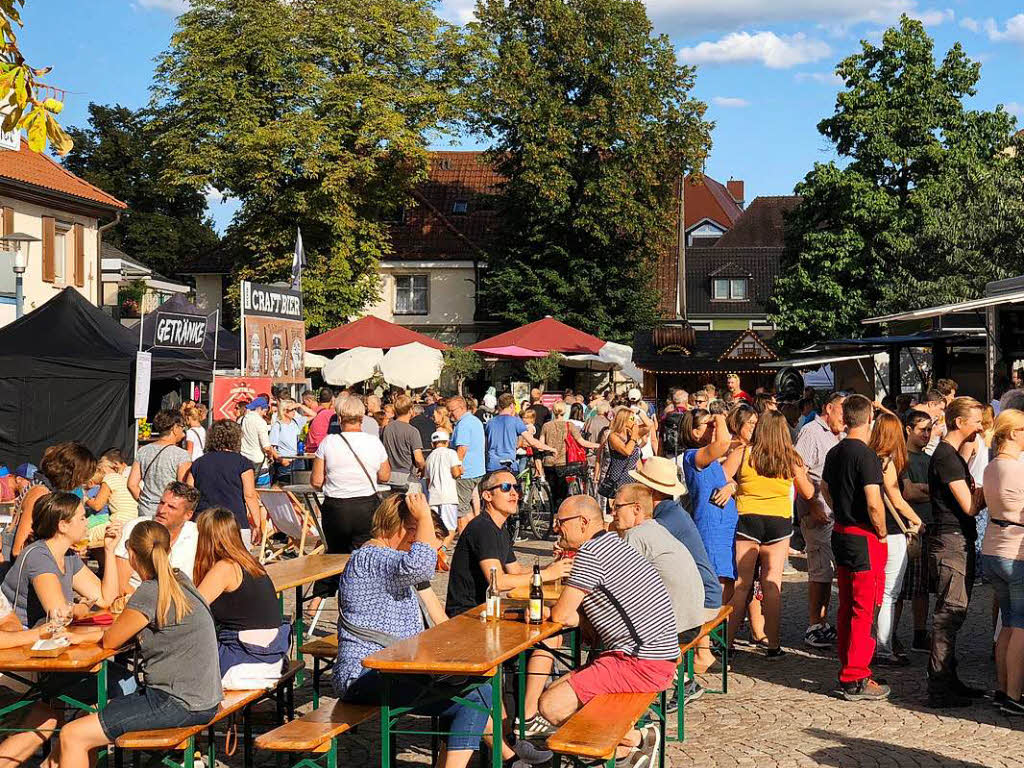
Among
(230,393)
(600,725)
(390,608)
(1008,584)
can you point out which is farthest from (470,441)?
(600,725)

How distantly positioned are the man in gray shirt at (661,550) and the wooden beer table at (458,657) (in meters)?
0.71

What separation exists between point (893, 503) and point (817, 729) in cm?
179

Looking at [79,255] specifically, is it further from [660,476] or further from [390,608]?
[390,608]

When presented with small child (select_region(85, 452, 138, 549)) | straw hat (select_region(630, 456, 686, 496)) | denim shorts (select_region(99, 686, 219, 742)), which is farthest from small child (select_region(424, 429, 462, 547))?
denim shorts (select_region(99, 686, 219, 742))

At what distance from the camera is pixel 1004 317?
18969 millimetres

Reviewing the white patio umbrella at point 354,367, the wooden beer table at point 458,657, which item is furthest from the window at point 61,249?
the wooden beer table at point 458,657

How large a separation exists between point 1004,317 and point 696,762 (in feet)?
45.9

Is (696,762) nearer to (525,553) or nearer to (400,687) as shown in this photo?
(400,687)

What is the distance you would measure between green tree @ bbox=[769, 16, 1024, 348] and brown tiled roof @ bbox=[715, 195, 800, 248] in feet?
116

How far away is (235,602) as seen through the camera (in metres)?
6.46

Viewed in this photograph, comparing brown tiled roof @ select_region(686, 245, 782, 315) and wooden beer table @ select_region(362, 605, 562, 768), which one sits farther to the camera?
brown tiled roof @ select_region(686, 245, 782, 315)

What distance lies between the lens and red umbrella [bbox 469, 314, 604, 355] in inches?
1091

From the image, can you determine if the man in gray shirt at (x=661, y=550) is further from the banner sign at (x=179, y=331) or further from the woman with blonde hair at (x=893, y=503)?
the banner sign at (x=179, y=331)

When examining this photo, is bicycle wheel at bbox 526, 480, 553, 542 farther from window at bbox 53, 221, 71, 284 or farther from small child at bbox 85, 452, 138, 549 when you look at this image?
window at bbox 53, 221, 71, 284
